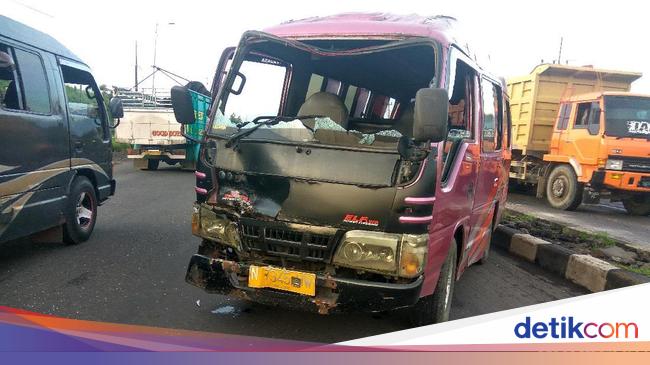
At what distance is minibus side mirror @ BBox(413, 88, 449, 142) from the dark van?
3586 millimetres

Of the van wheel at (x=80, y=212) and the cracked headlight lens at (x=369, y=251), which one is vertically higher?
the cracked headlight lens at (x=369, y=251)

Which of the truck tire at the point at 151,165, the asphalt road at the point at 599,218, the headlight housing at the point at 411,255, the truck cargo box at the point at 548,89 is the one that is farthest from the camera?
the truck tire at the point at 151,165

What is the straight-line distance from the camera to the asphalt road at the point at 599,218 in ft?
26.0

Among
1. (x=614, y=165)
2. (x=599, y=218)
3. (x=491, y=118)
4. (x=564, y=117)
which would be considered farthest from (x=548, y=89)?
(x=491, y=118)

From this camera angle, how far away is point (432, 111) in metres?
2.71

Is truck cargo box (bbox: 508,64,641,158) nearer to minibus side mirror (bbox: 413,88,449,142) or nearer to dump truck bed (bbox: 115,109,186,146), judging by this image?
minibus side mirror (bbox: 413,88,449,142)

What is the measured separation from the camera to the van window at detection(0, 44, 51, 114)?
13.8ft

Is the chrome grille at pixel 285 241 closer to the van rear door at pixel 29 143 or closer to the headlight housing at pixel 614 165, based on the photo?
the van rear door at pixel 29 143

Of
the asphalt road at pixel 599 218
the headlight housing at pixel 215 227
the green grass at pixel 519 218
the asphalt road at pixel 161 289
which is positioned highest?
the headlight housing at pixel 215 227

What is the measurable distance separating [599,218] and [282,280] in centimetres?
893

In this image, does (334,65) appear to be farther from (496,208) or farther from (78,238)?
(78,238)

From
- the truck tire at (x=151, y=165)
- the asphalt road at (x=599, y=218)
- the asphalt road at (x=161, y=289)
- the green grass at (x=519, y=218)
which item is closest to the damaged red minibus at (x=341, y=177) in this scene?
the asphalt road at (x=161, y=289)

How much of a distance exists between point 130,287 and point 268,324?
4.75 ft

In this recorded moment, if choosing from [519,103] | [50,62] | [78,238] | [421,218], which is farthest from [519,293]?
[519,103]
